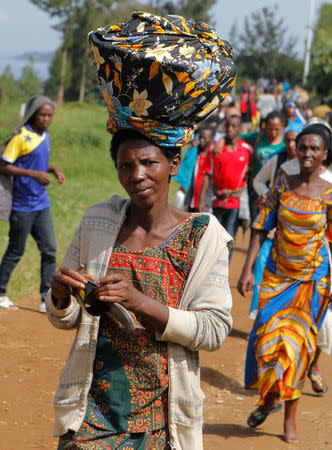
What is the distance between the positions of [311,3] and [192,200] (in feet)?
152

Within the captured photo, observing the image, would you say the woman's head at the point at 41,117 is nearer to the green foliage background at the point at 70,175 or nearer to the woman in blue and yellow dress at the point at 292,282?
the green foliage background at the point at 70,175

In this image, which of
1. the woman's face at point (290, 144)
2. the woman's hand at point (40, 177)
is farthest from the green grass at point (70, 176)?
the woman's face at point (290, 144)

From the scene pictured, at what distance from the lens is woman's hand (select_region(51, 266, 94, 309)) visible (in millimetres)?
2576

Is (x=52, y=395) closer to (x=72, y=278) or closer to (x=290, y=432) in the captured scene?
(x=290, y=432)

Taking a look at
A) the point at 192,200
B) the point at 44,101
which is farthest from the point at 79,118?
the point at 44,101

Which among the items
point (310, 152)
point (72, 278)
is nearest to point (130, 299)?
point (72, 278)

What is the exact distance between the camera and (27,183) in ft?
25.9

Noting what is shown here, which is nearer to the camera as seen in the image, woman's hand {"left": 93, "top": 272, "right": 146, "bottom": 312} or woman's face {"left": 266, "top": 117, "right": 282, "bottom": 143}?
woman's hand {"left": 93, "top": 272, "right": 146, "bottom": 312}

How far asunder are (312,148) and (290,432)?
2025 mm

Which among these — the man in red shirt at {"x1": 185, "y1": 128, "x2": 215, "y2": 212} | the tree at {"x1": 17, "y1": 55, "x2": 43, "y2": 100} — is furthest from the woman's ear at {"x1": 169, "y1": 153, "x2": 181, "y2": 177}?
the tree at {"x1": 17, "y1": 55, "x2": 43, "y2": 100}

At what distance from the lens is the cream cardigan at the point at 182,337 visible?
2.79 meters

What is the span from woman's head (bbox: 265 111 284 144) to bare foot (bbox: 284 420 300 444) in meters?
4.36

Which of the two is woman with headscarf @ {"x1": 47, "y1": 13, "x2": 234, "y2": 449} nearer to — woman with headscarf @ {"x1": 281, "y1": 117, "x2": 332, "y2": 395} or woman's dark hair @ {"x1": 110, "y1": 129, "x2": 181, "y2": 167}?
woman's dark hair @ {"x1": 110, "y1": 129, "x2": 181, "y2": 167}

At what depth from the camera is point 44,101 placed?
A: 307 inches
